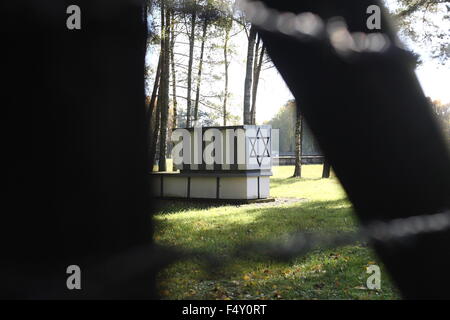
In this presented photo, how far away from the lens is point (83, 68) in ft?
1.45

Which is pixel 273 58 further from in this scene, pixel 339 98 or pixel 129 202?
pixel 129 202

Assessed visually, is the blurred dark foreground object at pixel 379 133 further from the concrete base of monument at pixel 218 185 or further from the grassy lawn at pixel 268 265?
the concrete base of monument at pixel 218 185

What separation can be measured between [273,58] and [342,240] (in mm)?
270

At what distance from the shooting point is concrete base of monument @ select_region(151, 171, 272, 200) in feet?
37.1

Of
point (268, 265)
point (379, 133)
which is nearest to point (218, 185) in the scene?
point (268, 265)

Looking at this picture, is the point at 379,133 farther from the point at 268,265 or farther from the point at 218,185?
the point at 218,185

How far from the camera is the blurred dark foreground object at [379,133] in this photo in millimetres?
669

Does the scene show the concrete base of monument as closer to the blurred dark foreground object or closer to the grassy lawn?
the grassy lawn

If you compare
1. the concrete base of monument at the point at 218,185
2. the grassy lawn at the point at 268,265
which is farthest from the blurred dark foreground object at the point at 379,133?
the concrete base of monument at the point at 218,185

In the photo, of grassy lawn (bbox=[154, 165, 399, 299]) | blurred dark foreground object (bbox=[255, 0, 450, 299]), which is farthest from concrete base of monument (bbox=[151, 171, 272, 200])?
blurred dark foreground object (bbox=[255, 0, 450, 299])

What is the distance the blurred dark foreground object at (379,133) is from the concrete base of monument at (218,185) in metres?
10.4

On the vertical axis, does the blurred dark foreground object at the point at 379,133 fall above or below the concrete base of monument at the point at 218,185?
above

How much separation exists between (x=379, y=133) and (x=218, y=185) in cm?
1096
